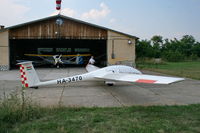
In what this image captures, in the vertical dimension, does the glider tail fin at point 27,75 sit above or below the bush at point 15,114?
above

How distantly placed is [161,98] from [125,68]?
301 centimetres

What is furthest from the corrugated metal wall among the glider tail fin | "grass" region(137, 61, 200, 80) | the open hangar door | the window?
the glider tail fin

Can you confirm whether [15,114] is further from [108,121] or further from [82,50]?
[82,50]

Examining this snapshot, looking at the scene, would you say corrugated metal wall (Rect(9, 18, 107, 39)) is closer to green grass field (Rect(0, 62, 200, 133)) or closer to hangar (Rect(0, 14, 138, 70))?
hangar (Rect(0, 14, 138, 70))

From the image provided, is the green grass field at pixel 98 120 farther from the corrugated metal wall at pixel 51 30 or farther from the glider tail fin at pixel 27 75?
the corrugated metal wall at pixel 51 30

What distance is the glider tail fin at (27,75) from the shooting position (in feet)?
27.8

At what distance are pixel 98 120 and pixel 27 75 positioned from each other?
5.00 meters

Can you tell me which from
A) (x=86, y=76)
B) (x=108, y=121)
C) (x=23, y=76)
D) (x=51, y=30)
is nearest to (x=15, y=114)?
(x=108, y=121)

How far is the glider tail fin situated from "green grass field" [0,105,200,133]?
3325 mm

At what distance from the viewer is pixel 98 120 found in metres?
4.97

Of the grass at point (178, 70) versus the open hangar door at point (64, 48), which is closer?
the grass at point (178, 70)

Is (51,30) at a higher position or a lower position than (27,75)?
higher

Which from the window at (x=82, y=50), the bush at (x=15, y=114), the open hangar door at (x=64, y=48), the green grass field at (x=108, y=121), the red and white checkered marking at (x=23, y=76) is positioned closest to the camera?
the green grass field at (x=108, y=121)

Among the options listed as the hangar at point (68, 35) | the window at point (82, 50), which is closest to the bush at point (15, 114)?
the hangar at point (68, 35)
